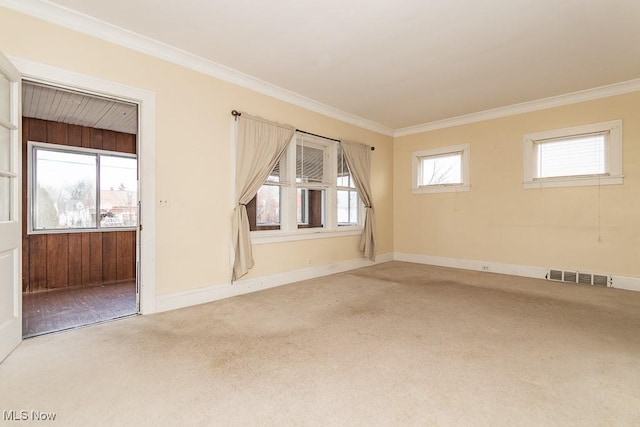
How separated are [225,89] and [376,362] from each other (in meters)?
3.52

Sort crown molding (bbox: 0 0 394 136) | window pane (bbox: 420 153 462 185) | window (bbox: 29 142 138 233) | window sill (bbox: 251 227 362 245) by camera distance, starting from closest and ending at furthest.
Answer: crown molding (bbox: 0 0 394 136), window sill (bbox: 251 227 362 245), window (bbox: 29 142 138 233), window pane (bbox: 420 153 462 185)

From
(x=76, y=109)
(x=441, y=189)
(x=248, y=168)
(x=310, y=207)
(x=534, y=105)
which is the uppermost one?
(x=534, y=105)

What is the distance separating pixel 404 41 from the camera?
315 cm

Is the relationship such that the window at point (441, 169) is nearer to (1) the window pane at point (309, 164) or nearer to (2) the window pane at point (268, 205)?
(1) the window pane at point (309, 164)

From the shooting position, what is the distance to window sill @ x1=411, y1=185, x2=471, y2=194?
5.75 meters

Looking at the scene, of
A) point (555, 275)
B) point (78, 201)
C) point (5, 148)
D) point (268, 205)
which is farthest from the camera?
point (78, 201)

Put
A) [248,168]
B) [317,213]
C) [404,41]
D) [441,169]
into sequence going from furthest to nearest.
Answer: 1. [441,169]
2. [317,213]
3. [248,168]
4. [404,41]

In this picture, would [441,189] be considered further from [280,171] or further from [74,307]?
[74,307]

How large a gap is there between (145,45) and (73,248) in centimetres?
347

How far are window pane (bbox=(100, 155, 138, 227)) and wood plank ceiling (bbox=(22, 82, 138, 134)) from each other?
632mm

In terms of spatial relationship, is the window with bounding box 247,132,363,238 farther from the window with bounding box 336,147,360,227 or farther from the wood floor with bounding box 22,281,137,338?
the wood floor with bounding box 22,281,137,338

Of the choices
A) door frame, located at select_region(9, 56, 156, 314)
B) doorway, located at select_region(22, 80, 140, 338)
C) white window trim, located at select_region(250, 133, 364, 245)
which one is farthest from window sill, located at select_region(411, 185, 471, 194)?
doorway, located at select_region(22, 80, 140, 338)

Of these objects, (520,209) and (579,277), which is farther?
(520,209)

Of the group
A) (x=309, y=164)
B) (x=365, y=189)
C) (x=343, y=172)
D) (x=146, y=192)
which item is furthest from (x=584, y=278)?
(x=146, y=192)
